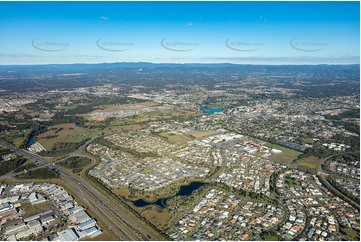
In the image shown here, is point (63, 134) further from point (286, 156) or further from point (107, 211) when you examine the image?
point (286, 156)

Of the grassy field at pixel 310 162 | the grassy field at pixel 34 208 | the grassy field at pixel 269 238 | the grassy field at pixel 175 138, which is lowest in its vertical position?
the grassy field at pixel 269 238

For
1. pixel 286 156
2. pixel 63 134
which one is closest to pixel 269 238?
pixel 286 156

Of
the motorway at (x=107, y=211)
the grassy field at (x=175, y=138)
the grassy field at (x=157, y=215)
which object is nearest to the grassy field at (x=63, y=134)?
the grassy field at (x=175, y=138)

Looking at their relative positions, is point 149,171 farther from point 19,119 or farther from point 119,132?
point 19,119

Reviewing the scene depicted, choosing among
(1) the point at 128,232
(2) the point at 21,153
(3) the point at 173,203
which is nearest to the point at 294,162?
(3) the point at 173,203

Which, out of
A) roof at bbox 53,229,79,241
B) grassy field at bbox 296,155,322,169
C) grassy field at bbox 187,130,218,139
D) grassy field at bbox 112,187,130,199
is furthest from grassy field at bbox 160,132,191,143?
roof at bbox 53,229,79,241

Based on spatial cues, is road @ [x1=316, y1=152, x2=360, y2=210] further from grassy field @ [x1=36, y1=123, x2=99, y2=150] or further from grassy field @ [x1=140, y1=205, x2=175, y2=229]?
grassy field @ [x1=36, y1=123, x2=99, y2=150]

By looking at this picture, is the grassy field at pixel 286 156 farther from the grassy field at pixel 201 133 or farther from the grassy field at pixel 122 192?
the grassy field at pixel 122 192
